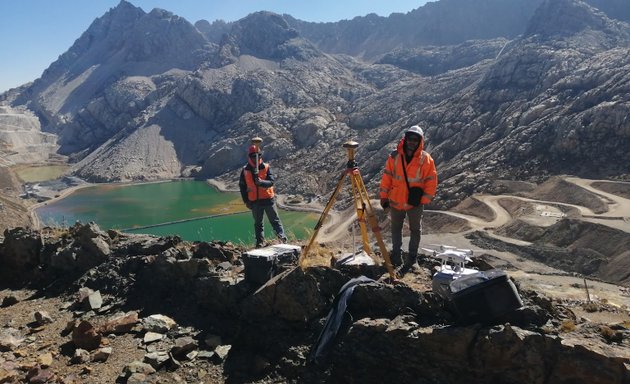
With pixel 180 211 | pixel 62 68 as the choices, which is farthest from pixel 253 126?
pixel 62 68

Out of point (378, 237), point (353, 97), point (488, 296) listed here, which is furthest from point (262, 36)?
point (488, 296)

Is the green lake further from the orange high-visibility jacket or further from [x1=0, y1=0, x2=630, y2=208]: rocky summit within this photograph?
the orange high-visibility jacket

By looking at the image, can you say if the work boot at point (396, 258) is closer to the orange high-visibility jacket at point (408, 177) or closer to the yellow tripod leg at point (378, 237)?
the yellow tripod leg at point (378, 237)

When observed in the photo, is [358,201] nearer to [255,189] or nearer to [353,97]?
[255,189]

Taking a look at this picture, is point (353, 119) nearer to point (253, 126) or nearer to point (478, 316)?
point (253, 126)

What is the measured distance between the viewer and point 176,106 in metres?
108

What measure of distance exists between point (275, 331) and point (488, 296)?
122 inches

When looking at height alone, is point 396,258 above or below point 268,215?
below

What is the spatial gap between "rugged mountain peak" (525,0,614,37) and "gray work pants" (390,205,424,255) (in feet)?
338

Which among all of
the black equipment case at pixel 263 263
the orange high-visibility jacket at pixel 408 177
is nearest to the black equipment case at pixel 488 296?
the orange high-visibility jacket at pixel 408 177

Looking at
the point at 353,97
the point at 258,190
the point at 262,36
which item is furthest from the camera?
the point at 262,36

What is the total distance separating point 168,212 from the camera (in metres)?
61.8

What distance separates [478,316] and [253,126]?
3528 inches

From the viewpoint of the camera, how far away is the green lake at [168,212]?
50062 millimetres
